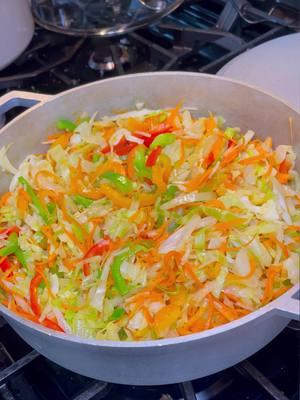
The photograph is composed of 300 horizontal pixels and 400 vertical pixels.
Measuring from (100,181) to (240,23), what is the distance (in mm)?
728

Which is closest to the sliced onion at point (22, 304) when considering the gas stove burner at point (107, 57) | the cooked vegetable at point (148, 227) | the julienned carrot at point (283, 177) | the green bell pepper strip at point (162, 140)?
the cooked vegetable at point (148, 227)

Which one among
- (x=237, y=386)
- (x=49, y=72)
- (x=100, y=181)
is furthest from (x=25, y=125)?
(x=237, y=386)

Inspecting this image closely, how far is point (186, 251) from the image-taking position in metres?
0.75

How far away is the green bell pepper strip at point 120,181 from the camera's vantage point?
846mm

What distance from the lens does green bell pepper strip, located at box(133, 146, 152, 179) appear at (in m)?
0.87

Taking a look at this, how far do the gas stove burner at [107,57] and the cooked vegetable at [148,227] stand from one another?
0.36 metres

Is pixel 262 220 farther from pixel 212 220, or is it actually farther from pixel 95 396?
pixel 95 396

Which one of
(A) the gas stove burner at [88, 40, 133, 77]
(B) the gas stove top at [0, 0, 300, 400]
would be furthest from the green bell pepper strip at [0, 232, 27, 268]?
(A) the gas stove burner at [88, 40, 133, 77]

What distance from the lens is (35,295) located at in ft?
2.48

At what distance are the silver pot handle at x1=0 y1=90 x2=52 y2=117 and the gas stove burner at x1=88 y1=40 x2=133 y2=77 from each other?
0.40 metres

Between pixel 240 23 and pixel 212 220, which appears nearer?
pixel 212 220

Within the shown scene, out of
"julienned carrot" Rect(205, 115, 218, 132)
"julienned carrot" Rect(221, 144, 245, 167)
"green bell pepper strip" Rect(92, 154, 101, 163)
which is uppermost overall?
"julienned carrot" Rect(205, 115, 218, 132)

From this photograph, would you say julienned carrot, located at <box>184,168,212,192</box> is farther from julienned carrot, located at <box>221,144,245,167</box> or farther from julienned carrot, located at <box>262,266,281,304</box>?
julienned carrot, located at <box>262,266,281,304</box>

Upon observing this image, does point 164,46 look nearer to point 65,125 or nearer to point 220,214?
point 65,125
